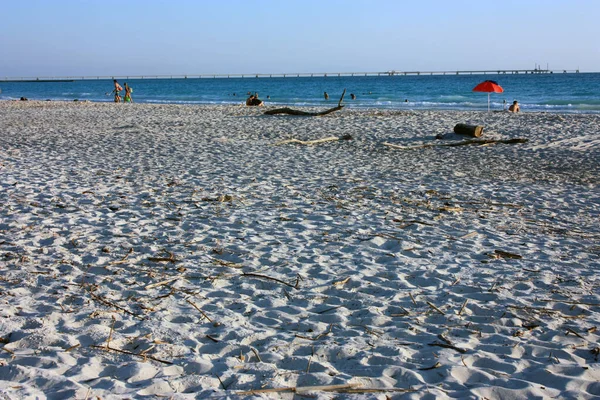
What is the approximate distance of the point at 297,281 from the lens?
4.44 meters

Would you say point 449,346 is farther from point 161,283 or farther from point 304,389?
point 161,283

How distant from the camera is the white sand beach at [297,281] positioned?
3016mm

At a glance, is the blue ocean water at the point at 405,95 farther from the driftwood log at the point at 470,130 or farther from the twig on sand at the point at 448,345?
the twig on sand at the point at 448,345

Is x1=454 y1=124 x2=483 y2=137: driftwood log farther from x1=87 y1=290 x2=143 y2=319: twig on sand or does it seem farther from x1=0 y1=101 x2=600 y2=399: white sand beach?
x1=87 y1=290 x2=143 y2=319: twig on sand

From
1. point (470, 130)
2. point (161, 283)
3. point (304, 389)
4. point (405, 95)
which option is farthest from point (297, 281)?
point (405, 95)

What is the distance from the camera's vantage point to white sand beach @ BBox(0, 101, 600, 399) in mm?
3016

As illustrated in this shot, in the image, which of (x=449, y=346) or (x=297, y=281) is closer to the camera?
(x=449, y=346)

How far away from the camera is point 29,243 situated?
209 inches

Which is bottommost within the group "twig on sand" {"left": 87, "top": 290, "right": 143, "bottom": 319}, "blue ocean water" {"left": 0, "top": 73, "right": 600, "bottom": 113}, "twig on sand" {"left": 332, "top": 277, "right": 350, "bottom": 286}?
"twig on sand" {"left": 87, "top": 290, "right": 143, "bottom": 319}

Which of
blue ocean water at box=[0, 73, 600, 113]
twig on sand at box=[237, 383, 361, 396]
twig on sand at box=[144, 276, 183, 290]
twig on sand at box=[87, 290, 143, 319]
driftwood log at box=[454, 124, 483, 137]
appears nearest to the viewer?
twig on sand at box=[237, 383, 361, 396]

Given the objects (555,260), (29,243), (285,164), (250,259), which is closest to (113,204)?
(29,243)

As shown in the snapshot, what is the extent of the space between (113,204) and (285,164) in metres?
3.95

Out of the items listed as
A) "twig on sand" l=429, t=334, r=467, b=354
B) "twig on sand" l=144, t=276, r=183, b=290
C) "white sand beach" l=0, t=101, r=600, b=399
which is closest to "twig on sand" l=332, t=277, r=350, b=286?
"white sand beach" l=0, t=101, r=600, b=399

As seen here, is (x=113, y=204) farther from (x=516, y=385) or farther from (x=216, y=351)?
(x=516, y=385)
